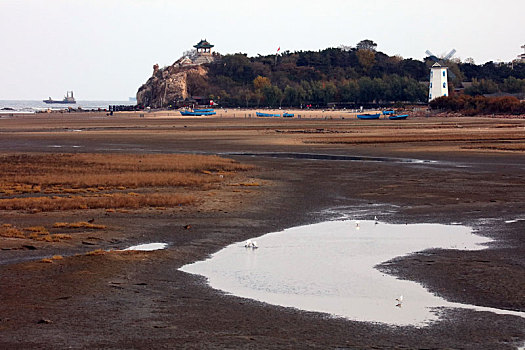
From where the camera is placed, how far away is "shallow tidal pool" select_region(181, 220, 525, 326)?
→ 14.8 meters

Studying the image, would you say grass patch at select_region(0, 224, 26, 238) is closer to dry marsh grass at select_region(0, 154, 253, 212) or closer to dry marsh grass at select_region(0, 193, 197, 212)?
dry marsh grass at select_region(0, 193, 197, 212)

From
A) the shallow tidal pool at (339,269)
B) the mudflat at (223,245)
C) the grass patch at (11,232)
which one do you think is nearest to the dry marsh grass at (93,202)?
the mudflat at (223,245)

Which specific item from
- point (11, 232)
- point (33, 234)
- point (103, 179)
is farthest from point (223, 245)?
point (103, 179)

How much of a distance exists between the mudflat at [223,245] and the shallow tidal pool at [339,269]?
52 cm

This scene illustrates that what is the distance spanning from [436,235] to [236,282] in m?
8.76

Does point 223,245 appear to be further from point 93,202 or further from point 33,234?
point 93,202

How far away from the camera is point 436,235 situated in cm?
2325

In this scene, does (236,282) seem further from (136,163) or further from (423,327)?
(136,163)

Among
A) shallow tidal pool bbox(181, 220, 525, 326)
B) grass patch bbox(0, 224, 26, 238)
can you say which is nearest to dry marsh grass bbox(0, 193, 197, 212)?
grass patch bbox(0, 224, 26, 238)

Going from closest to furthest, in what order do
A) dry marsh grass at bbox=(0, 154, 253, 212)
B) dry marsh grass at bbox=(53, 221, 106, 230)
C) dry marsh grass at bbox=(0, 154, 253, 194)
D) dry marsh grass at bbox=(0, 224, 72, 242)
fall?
dry marsh grass at bbox=(0, 224, 72, 242), dry marsh grass at bbox=(53, 221, 106, 230), dry marsh grass at bbox=(0, 154, 253, 212), dry marsh grass at bbox=(0, 154, 253, 194)

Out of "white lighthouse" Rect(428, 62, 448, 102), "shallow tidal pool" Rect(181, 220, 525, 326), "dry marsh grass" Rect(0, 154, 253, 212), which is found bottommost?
"shallow tidal pool" Rect(181, 220, 525, 326)

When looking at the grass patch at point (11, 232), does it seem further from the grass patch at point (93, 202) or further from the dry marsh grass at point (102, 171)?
the dry marsh grass at point (102, 171)

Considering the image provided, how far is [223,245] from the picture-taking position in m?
21.5

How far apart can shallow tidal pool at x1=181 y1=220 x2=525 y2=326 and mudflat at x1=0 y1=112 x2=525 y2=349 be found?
52 cm
